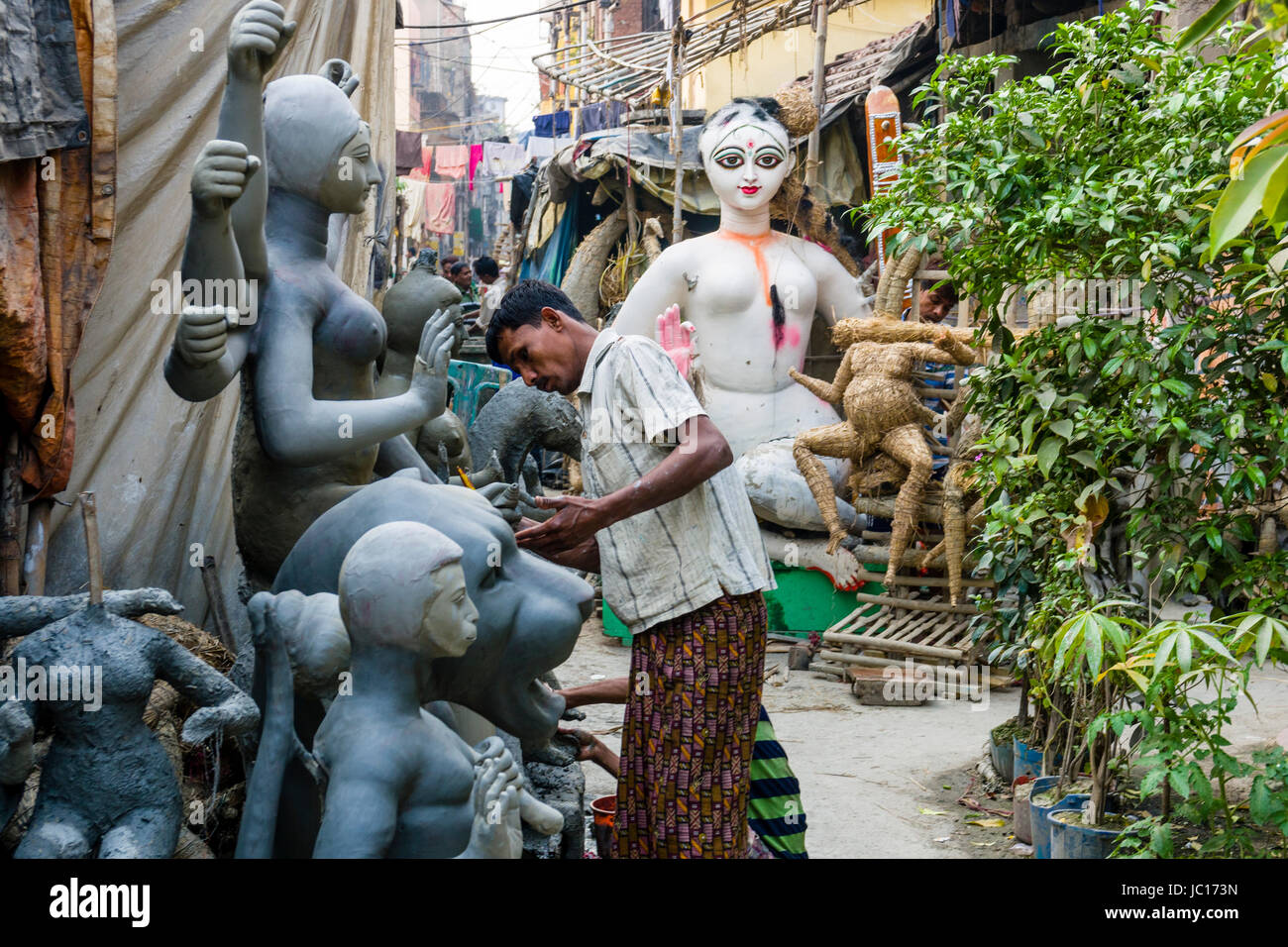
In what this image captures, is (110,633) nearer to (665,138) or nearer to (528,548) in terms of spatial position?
(528,548)

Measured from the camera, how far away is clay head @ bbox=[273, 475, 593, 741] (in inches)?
99.0

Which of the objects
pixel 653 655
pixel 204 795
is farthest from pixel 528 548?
pixel 204 795

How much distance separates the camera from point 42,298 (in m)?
3.08

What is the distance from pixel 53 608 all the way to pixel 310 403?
0.68 metres

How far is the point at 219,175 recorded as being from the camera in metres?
2.51

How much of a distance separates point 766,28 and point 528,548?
7.87m

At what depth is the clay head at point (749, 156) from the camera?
7.63 m

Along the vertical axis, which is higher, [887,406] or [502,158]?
[502,158]

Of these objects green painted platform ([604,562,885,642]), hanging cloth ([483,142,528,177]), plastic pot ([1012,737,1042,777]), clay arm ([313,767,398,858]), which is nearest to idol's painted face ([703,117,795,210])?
green painted platform ([604,562,885,642])

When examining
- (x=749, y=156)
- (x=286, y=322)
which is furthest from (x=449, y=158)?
(x=286, y=322)

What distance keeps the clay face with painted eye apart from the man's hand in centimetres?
88

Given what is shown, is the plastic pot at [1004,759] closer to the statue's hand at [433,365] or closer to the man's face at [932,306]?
the statue's hand at [433,365]

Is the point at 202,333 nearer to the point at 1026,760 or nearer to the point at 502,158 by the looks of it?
the point at 1026,760

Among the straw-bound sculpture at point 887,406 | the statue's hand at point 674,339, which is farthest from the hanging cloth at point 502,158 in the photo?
the statue's hand at point 674,339
